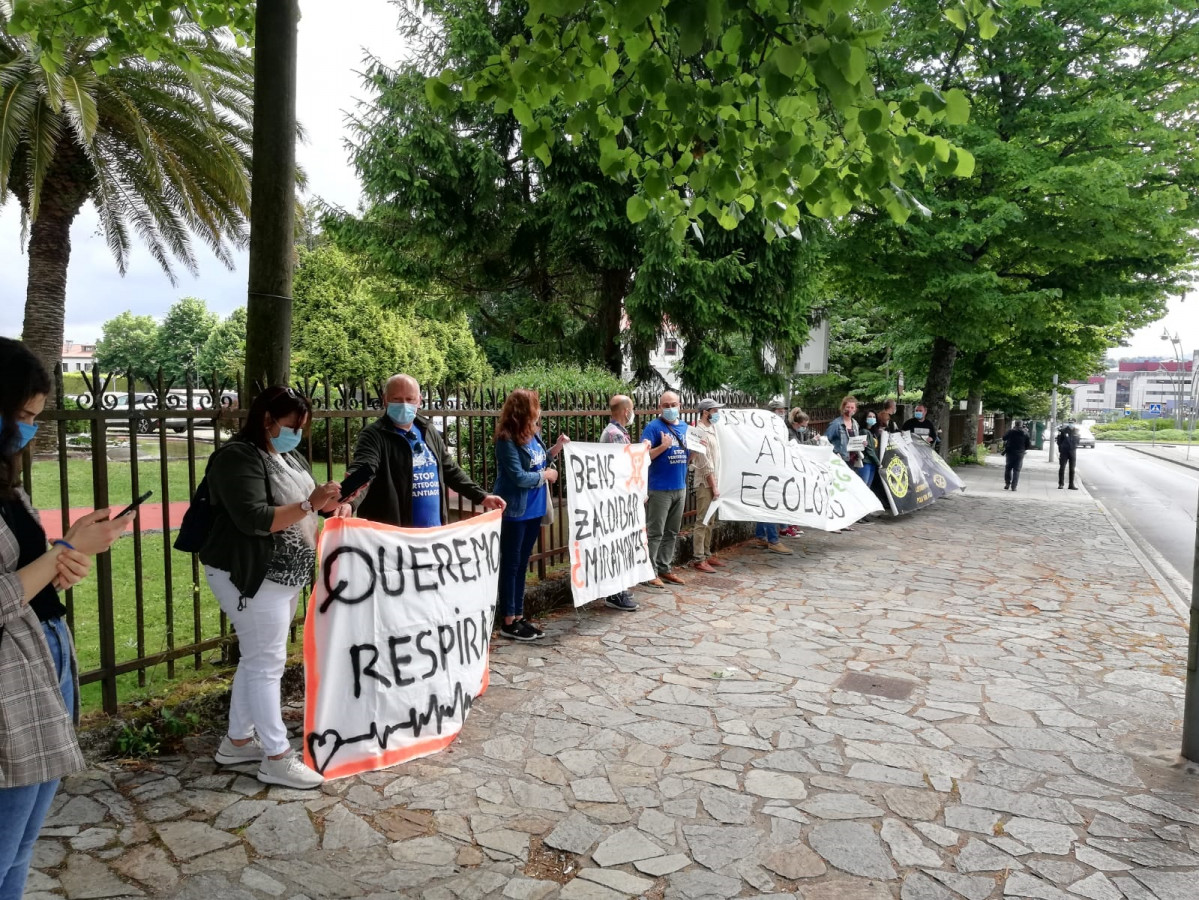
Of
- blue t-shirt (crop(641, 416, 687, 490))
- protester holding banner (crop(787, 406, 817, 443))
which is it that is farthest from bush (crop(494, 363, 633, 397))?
blue t-shirt (crop(641, 416, 687, 490))

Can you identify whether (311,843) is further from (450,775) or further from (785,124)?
(785,124)

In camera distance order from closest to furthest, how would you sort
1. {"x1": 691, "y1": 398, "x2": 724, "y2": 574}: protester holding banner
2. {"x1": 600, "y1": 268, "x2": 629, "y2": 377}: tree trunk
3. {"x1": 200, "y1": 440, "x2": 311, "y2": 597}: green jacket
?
1. {"x1": 200, "y1": 440, "x2": 311, "y2": 597}: green jacket
2. {"x1": 691, "y1": 398, "x2": 724, "y2": 574}: protester holding banner
3. {"x1": 600, "y1": 268, "x2": 629, "y2": 377}: tree trunk

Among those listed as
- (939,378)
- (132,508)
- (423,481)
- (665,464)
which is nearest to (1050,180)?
(939,378)

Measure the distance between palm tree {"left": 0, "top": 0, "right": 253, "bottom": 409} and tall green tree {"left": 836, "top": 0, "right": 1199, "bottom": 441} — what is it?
1291cm

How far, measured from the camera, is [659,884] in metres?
3.10

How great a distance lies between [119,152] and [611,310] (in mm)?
10160

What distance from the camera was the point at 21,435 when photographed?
2.21 metres

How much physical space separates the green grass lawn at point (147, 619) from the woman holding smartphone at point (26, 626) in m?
2.13

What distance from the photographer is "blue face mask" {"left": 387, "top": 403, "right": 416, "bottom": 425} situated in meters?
4.76

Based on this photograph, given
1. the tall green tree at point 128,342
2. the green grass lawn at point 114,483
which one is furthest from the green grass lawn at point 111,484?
the tall green tree at point 128,342

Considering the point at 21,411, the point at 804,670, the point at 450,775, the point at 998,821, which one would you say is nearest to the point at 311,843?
the point at 450,775

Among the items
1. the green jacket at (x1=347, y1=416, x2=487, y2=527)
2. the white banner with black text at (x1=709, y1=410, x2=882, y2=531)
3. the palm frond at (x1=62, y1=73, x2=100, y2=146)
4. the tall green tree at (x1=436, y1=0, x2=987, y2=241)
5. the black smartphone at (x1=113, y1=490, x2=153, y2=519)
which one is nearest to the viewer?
the black smartphone at (x1=113, y1=490, x2=153, y2=519)

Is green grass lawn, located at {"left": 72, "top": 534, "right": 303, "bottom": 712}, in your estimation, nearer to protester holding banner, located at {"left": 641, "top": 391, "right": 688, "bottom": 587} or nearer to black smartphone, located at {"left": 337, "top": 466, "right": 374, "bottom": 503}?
black smartphone, located at {"left": 337, "top": 466, "right": 374, "bottom": 503}

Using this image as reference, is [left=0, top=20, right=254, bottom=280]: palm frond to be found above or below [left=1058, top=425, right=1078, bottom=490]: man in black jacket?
above
